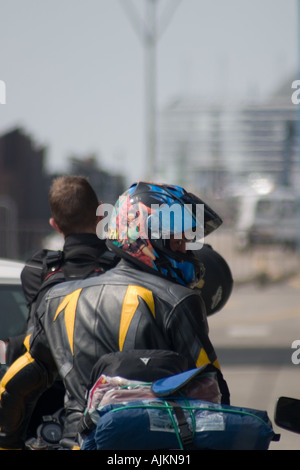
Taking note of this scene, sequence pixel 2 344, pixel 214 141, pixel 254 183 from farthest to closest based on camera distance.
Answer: pixel 214 141 → pixel 254 183 → pixel 2 344

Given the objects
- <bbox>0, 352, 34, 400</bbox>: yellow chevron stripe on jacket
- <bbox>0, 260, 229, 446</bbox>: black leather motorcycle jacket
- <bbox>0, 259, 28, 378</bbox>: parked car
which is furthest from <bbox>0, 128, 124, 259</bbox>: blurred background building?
<bbox>0, 260, 229, 446</bbox>: black leather motorcycle jacket

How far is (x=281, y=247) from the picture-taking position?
20922 mm

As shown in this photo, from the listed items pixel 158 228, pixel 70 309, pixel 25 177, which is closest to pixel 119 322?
pixel 70 309

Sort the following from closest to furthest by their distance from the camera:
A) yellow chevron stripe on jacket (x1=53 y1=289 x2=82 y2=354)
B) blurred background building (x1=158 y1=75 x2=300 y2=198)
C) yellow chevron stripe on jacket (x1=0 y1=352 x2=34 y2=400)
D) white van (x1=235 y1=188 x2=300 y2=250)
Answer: yellow chevron stripe on jacket (x1=53 y1=289 x2=82 y2=354), yellow chevron stripe on jacket (x1=0 y1=352 x2=34 y2=400), white van (x1=235 y1=188 x2=300 y2=250), blurred background building (x1=158 y1=75 x2=300 y2=198)

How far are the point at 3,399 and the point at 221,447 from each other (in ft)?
3.39

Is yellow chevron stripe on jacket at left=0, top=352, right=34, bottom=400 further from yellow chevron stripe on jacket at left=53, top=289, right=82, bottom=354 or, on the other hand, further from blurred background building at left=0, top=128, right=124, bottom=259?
blurred background building at left=0, top=128, right=124, bottom=259

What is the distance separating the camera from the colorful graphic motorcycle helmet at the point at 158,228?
2.48 metres

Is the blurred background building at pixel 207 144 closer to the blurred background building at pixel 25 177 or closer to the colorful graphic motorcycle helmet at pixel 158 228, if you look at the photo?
the blurred background building at pixel 25 177

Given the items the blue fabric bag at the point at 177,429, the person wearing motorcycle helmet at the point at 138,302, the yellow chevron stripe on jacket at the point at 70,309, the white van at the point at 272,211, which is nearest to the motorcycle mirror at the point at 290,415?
the blue fabric bag at the point at 177,429

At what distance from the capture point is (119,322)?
2352 mm

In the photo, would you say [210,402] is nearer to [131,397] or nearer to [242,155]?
[131,397]

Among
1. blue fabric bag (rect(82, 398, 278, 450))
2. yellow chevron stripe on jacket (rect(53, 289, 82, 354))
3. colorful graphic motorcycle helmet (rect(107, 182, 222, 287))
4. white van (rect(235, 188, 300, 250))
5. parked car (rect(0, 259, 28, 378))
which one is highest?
white van (rect(235, 188, 300, 250))

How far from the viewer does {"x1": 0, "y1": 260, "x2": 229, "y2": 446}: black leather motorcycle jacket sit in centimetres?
233

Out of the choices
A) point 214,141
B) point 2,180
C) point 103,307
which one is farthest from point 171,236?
point 214,141
